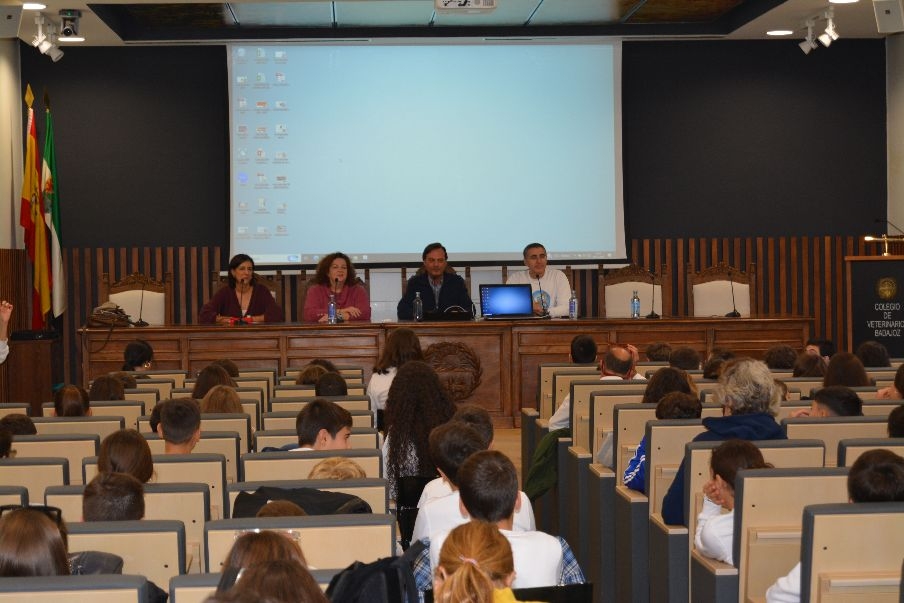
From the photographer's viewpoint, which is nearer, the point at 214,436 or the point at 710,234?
the point at 214,436

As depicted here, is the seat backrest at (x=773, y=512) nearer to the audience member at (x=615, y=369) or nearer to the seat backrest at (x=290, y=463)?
the seat backrest at (x=290, y=463)

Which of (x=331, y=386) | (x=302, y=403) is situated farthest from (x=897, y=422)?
(x=331, y=386)

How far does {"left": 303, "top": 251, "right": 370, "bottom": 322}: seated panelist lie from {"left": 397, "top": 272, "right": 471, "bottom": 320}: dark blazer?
14.2 inches

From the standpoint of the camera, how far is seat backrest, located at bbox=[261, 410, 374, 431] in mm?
4988

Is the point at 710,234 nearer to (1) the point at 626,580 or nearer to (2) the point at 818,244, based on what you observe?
(2) the point at 818,244

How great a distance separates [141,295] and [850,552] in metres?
9.09

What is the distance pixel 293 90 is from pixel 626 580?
8128 mm

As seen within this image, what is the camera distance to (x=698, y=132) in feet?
40.5

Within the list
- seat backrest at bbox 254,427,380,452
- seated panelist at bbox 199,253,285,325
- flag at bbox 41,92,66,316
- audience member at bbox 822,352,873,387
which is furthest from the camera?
flag at bbox 41,92,66,316

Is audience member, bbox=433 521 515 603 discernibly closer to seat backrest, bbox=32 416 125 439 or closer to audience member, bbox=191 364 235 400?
seat backrest, bbox=32 416 125 439

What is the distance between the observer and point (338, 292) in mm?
10273

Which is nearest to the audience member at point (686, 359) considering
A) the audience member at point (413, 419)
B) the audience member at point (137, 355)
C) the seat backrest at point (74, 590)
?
the audience member at point (413, 419)

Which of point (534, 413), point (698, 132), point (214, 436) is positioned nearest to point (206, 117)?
point (698, 132)

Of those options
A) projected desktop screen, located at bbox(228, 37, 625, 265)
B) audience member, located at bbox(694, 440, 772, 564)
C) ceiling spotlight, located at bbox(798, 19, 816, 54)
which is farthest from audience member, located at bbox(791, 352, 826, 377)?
ceiling spotlight, located at bbox(798, 19, 816, 54)
